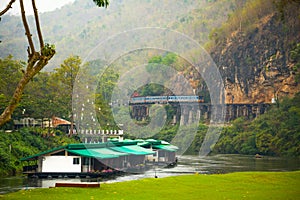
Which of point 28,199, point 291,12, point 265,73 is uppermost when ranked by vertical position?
point 291,12

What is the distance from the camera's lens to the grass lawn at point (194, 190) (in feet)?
68.7

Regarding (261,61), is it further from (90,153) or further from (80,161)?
(80,161)

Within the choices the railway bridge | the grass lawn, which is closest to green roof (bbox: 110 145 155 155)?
the grass lawn

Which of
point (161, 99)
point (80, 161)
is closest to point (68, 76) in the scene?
point (161, 99)

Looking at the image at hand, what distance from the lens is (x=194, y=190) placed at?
23.8m

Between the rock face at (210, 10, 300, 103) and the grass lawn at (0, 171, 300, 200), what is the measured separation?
60253mm

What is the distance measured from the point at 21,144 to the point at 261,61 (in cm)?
5551

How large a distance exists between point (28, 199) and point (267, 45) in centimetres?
7919

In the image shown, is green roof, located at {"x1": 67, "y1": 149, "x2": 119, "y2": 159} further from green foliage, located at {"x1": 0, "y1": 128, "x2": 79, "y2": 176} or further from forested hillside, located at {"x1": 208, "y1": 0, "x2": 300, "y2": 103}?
forested hillside, located at {"x1": 208, "y1": 0, "x2": 300, "y2": 103}

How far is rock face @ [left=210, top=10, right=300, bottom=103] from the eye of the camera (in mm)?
89625

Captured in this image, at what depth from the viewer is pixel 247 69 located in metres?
96.0

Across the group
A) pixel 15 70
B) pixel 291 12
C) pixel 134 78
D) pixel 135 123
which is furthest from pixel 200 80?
pixel 15 70

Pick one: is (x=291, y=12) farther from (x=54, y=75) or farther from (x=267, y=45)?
(x=54, y=75)

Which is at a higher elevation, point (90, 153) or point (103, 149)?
point (103, 149)
